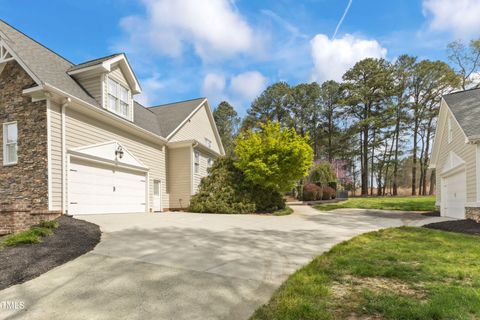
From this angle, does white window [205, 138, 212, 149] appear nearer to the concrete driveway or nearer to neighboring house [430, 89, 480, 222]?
neighboring house [430, 89, 480, 222]

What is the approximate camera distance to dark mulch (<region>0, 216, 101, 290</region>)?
4203mm

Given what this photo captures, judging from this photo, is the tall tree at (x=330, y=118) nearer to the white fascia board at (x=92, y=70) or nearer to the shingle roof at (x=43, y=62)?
the white fascia board at (x=92, y=70)

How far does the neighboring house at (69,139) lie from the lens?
29.3ft

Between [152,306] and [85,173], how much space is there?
8.26m

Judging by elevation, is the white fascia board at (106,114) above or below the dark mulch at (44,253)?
above

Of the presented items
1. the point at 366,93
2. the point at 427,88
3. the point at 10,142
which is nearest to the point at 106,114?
the point at 10,142

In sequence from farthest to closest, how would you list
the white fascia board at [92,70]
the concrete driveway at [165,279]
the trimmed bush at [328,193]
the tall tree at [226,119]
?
the tall tree at [226,119] < the trimmed bush at [328,193] < the white fascia board at [92,70] < the concrete driveway at [165,279]

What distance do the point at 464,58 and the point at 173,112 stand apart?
2652 cm

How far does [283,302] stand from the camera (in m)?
3.25

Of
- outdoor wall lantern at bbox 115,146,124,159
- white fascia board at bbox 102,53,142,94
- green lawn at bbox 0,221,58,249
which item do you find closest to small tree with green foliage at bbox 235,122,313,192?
outdoor wall lantern at bbox 115,146,124,159

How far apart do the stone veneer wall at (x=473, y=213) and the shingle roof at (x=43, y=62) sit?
14617 millimetres

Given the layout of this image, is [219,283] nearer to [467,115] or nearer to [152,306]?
[152,306]

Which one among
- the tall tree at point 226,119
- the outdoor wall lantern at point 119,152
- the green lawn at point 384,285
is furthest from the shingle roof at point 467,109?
the tall tree at point 226,119

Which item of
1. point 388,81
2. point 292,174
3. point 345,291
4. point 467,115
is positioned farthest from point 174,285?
point 388,81
